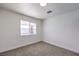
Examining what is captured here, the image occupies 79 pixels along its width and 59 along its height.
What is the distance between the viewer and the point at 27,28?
3.75 meters

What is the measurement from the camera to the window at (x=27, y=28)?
3.39 metres

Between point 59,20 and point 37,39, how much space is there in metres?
1.98

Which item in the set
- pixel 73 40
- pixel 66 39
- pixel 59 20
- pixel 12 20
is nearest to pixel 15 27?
pixel 12 20

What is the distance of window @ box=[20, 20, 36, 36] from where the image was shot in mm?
3386

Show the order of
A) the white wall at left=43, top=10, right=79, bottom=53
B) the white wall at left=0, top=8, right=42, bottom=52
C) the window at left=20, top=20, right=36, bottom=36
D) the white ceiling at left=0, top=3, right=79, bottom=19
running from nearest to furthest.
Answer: the white ceiling at left=0, top=3, right=79, bottom=19 → the white wall at left=0, top=8, right=42, bottom=52 → the white wall at left=43, top=10, right=79, bottom=53 → the window at left=20, top=20, right=36, bottom=36

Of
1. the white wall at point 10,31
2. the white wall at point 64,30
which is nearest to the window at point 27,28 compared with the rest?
the white wall at point 10,31

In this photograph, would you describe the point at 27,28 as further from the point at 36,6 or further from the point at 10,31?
the point at 36,6

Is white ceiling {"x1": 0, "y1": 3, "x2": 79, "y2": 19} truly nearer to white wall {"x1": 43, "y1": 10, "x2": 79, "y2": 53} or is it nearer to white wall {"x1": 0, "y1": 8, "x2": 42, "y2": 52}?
white wall {"x1": 0, "y1": 8, "x2": 42, "y2": 52}

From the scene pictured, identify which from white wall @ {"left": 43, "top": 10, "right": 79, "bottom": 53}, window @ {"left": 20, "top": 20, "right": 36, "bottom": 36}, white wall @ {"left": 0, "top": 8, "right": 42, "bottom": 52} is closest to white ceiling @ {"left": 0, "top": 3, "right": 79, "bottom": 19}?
white wall @ {"left": 0, "top": 8, "right": 42, "bottom": 52}

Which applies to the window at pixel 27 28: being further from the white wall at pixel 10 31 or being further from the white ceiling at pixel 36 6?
the white ceiling at pixel 36 6

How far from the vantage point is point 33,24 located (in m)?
4.14

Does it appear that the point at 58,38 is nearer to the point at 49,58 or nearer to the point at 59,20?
the point at 59,20

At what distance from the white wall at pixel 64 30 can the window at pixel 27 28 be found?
3.13 feet

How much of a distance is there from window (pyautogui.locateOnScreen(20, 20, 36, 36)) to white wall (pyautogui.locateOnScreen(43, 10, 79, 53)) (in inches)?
37.6
